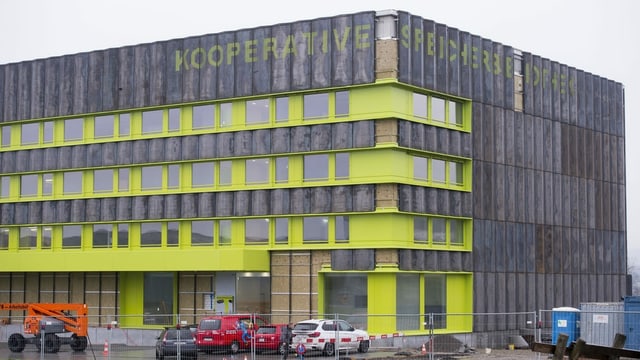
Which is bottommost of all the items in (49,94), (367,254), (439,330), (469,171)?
(439,330)

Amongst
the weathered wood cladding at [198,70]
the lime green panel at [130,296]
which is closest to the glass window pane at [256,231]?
the weathered wood cladding at [198,70]

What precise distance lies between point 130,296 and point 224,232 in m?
7.53

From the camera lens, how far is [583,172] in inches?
2721

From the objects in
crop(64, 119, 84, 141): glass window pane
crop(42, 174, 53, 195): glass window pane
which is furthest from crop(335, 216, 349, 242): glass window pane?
crop(42, 174, 53, 195): glass window pane

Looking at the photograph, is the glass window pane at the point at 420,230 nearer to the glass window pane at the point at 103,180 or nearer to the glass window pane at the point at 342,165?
the glass window pane at the point at 342,165

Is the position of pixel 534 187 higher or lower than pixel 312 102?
lower

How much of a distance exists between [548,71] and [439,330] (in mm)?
17502

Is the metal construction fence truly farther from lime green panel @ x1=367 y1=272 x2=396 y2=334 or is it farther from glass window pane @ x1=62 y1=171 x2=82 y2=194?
glass window pane @ x1=62 y1=171 x2=82 y2=194

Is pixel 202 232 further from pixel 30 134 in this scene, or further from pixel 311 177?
pixel 30 134

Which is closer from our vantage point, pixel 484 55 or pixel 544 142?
pixel 484 55

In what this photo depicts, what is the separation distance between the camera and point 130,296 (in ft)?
212

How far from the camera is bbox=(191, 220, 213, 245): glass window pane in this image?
62031 millimetres

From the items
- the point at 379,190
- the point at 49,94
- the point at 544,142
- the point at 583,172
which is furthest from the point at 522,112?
the point at 49,94

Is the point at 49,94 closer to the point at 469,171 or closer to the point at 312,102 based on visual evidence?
the point at 312,102
